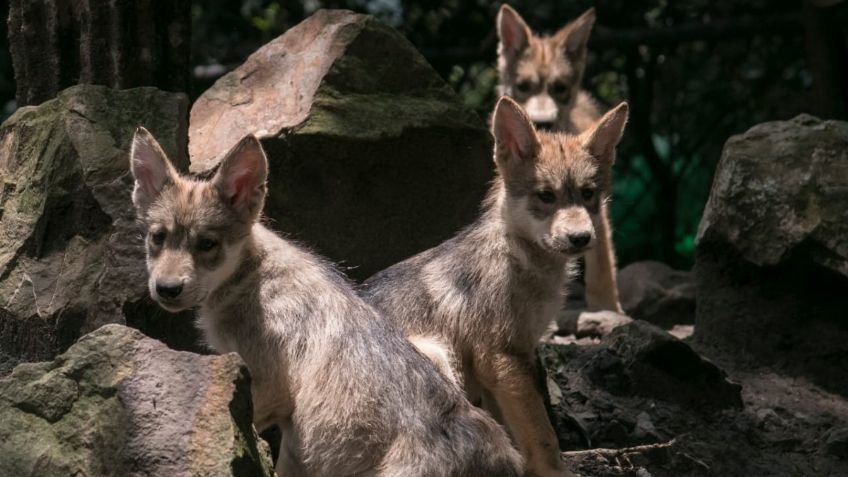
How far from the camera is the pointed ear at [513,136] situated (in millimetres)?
7336

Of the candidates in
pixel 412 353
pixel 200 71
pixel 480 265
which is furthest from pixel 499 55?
pixel 412 353

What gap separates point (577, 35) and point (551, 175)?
15.3ft

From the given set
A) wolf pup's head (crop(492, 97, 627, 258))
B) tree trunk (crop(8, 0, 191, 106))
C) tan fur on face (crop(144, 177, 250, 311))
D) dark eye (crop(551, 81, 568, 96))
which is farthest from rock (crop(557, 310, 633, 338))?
tan fur on face (crop(144, 177, 250, 311))

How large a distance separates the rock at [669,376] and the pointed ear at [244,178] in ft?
9.44

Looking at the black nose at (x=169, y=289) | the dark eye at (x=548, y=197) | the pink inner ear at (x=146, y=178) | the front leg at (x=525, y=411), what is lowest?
the front leg at (x=525, y=411)

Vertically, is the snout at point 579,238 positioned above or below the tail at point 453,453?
above

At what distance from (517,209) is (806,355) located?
2.47 m

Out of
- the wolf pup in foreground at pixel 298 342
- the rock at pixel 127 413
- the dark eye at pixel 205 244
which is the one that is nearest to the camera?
the rock at pixel 127 413

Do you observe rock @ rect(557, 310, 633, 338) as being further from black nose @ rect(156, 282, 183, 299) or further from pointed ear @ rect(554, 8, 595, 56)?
black nose @ rect(156, 282, 183, 299)

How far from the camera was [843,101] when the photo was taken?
11.4 meters

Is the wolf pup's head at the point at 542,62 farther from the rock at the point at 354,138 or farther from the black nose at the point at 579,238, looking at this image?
the black nose at the point at 579,238

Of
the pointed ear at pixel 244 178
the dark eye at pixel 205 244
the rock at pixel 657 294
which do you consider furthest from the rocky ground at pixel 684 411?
the dark eye at pixel 205 244

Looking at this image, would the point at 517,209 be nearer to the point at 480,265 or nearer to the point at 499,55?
the point at 480,265

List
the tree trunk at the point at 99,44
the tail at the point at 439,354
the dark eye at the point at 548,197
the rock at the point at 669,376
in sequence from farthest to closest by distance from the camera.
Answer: the rock at the point at 669,376 → the tree trunk at the point at 99,44 → the dark eye at the point at 548,197 → the tail at the point at 439,354
